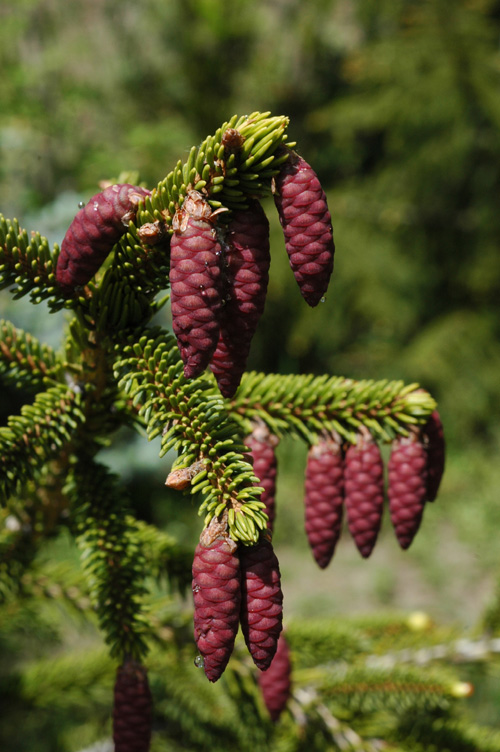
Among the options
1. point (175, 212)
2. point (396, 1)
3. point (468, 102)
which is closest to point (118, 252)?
point (175, 212)

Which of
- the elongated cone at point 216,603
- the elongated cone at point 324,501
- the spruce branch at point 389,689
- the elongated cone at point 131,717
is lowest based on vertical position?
the elongated cone at point 131,717

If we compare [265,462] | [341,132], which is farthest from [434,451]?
[341,132]

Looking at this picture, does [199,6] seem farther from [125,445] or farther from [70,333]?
[70,333]

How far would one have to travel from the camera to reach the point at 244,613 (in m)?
0.59

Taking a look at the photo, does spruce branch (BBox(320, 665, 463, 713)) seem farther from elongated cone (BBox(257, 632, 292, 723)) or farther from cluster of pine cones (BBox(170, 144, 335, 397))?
cluster of pine cones (BBox(170, 144, 335, 397))

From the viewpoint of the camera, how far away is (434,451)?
822mm

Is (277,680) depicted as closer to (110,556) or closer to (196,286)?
(110,556)

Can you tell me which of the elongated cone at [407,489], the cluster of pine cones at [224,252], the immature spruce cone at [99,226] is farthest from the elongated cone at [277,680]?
the immature spruce cone at [99,226]

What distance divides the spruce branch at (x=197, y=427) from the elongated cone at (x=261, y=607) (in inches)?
1.4

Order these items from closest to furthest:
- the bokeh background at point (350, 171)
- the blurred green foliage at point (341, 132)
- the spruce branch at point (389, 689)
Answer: the spruce branch at point (389, 689) → the bokeh background at point (350, 171) → the blurred green foliage at point (341, 132)

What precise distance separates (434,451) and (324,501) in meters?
0.15

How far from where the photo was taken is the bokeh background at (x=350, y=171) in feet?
14.9

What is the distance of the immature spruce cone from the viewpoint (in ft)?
2.00

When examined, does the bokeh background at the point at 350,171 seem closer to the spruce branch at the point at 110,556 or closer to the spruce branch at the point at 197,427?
the spruce branch at the point at 110,556
